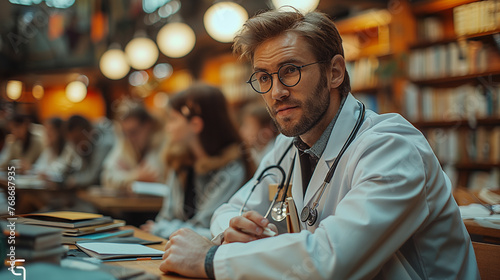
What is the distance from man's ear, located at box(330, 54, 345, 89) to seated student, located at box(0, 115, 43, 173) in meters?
5.65

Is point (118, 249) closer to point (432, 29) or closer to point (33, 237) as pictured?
point (33, 237)

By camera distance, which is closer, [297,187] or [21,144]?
[297,187]

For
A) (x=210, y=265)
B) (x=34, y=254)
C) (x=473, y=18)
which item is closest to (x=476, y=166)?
(x=473, y=18)

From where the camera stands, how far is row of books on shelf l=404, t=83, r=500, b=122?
356cm

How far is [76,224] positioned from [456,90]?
11.1ft

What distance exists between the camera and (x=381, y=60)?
175 inches

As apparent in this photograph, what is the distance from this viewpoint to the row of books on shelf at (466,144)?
3.61 metres

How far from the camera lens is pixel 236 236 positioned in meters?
1.16

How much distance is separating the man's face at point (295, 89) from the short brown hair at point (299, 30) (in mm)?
26

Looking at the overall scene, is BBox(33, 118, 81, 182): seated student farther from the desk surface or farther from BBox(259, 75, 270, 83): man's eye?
BBox(259, 75, 270, 83): man's eye

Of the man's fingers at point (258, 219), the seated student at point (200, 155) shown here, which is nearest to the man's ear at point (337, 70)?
the man's fingers at point (258, 219)

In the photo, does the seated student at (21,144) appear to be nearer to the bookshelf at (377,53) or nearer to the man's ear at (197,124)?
the man's ear at (197,124)

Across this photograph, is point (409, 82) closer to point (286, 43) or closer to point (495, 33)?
point (495, 33)

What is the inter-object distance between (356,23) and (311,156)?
347 cm
